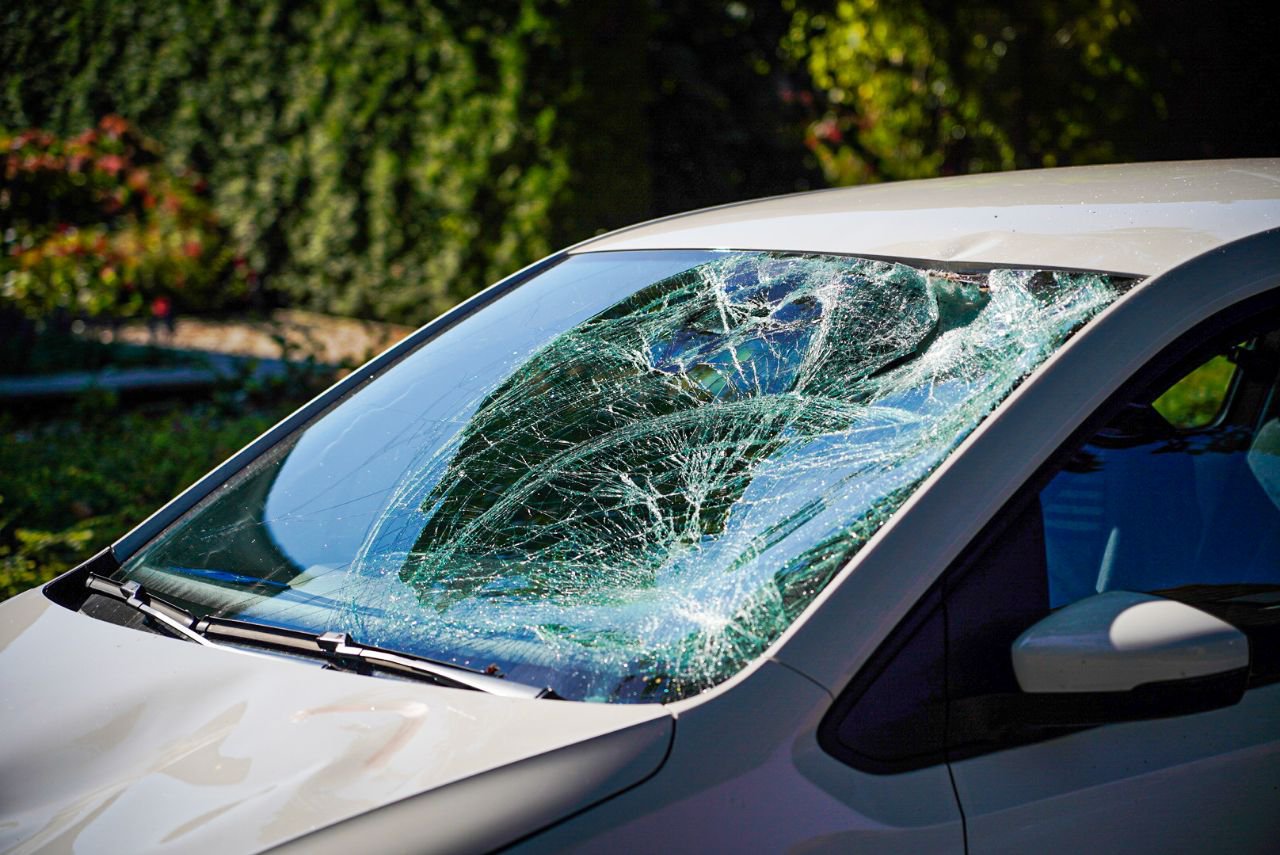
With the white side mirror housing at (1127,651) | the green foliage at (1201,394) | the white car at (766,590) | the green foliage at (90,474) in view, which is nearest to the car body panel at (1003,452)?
the white car at (766,590)

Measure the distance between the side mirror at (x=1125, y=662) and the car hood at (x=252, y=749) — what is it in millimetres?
484

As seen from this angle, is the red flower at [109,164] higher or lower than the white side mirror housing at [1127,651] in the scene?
higher

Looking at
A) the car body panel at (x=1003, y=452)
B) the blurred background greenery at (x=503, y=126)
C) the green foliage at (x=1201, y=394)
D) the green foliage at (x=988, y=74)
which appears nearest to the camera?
the car body panel at (x=1003, y=452)

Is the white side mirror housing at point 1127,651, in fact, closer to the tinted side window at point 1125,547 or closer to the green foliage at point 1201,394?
the tinted side window at point 1125,547

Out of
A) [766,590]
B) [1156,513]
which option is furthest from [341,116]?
[766,590]

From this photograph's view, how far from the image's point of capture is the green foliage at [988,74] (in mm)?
8625

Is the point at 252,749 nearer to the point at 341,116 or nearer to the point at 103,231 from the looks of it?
the point at 341,116

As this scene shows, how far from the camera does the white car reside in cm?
144

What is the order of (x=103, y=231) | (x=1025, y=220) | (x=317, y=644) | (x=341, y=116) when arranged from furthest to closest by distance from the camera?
1. (x=103, y=231)
2. (x=341, y=116)
3. (x=1025, y=220)
4. (x=317, y=644)

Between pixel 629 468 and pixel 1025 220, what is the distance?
777 millimetres

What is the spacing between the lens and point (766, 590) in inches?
62.3

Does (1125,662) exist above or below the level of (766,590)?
below

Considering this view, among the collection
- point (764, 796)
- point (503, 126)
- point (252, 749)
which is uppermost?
point (503, 126)

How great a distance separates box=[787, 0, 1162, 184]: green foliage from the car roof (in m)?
6.67
